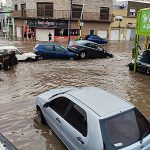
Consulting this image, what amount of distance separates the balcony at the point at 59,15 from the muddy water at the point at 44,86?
1945 centimetres

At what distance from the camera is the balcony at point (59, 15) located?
39.3 m

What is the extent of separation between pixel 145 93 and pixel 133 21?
39.6 m

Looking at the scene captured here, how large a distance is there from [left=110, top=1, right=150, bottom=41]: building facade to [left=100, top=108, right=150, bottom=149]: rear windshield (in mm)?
40651

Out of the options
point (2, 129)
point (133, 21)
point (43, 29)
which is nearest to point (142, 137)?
point (2, 129)

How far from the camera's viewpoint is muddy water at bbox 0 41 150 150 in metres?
7.56

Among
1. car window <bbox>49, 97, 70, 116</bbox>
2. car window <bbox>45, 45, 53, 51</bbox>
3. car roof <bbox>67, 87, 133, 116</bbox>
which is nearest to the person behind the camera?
car roof <bbox>67, 87, 133, 116</bbox>

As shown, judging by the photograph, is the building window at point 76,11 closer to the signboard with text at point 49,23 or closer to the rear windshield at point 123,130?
the signboard with text at point 49,23

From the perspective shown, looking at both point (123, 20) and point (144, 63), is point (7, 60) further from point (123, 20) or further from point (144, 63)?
point (123, 20)

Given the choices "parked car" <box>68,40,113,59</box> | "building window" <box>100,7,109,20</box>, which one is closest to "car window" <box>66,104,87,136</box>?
"parked car" <box>68,40,113,59</box>

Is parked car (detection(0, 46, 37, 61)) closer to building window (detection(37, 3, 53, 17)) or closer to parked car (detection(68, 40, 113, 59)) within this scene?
parked car (detection(68, 40, 113, 59))

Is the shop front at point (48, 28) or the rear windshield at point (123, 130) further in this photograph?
the shop front at point (48, 28)

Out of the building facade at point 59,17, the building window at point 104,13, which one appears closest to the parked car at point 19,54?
the building facade at point 59,17

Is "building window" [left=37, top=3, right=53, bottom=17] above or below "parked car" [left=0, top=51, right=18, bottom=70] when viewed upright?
above

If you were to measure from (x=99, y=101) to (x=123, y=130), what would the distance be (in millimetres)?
898
